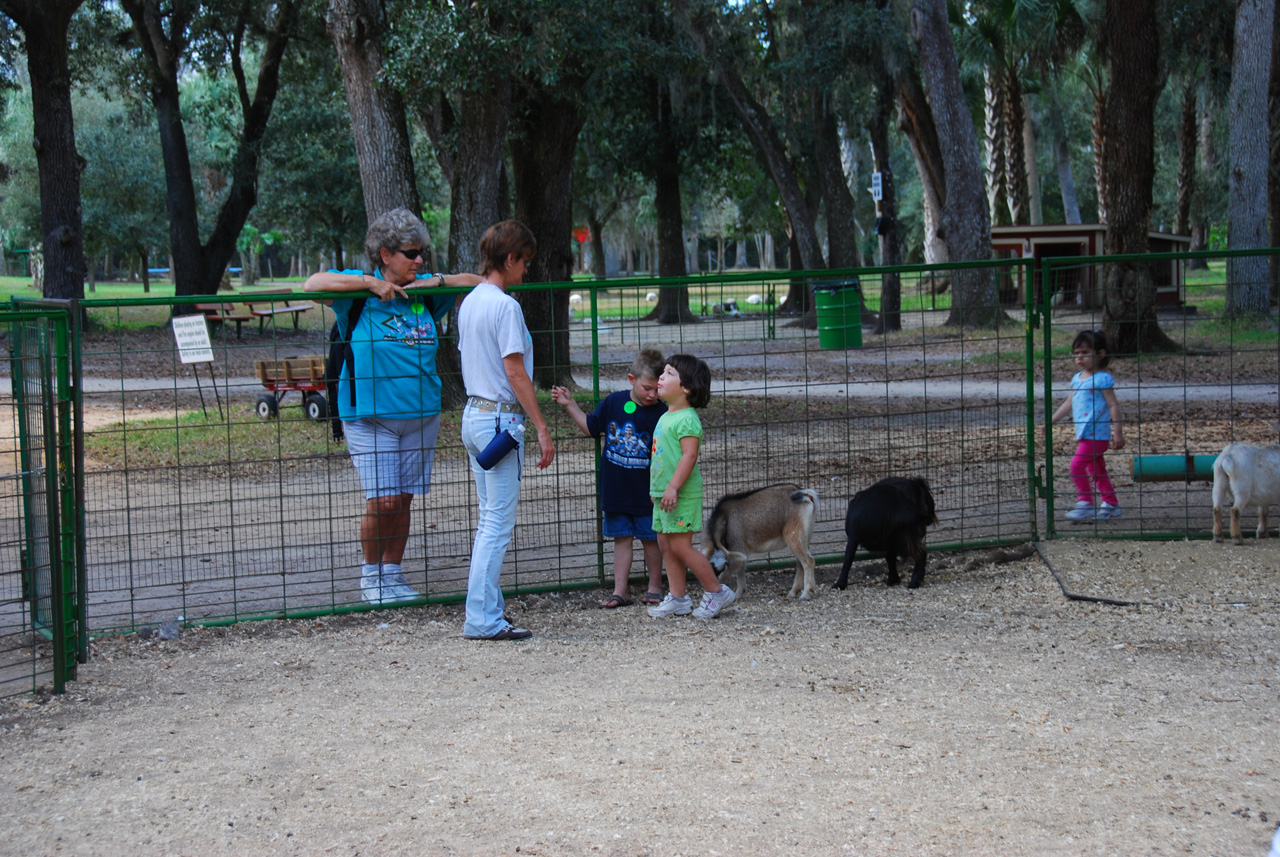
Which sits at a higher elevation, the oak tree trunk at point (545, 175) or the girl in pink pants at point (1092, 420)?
the oak tree trunk at point (545, 175)

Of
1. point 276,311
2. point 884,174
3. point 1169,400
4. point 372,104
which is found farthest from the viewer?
point 884,174

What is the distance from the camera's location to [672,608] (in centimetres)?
577

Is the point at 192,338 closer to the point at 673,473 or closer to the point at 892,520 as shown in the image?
the point at 673,473

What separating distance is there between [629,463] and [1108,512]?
3741 mm

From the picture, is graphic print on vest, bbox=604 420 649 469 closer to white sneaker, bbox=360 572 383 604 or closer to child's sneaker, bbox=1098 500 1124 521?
white sneaker, bbox=360 572 383 604

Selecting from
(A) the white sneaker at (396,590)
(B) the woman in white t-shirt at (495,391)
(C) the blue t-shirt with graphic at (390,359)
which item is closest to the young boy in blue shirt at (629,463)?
(B) the woman in white t-shirt at (495,391)

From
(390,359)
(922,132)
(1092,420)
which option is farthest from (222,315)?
(922,132)

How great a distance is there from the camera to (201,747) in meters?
4.10

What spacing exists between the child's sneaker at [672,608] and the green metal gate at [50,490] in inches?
107

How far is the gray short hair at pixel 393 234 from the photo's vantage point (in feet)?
18.4

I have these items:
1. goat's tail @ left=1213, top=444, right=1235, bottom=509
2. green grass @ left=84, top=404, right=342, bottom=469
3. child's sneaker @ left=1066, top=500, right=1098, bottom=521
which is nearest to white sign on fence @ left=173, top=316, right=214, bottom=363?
green grass @ left=84, top=404, right=342, bottom=469

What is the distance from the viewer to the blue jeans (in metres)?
5.18

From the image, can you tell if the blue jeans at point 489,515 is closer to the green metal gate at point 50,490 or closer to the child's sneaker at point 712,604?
the child's sneaker at point 712,604

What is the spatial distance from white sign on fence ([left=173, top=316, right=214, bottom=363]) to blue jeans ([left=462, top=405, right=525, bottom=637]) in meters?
1.84
